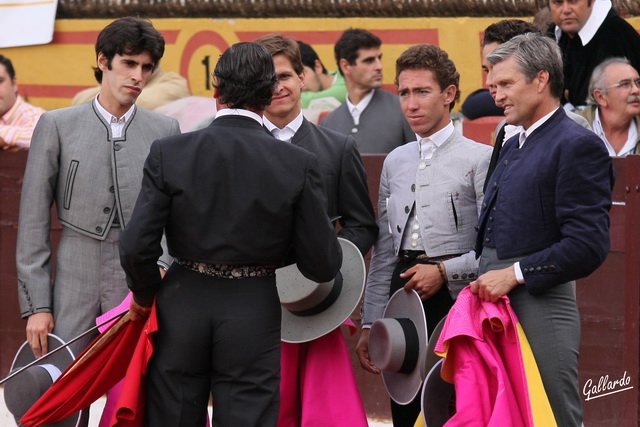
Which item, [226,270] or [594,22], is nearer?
[226,270]

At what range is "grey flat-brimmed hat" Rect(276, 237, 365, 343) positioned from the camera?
4.05 m

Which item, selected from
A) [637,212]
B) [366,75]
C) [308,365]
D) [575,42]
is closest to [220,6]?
[366,75]

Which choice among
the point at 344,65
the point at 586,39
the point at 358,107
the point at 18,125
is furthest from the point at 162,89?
the point at 586,39

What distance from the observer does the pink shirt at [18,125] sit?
270 inches

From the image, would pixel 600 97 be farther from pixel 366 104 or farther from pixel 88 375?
pixel 88 375

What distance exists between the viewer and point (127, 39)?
415 cm

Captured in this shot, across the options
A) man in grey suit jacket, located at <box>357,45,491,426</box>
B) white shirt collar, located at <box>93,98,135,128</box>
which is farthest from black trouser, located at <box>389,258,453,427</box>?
white shirt collar, located at <box>93,98,135,128</box>

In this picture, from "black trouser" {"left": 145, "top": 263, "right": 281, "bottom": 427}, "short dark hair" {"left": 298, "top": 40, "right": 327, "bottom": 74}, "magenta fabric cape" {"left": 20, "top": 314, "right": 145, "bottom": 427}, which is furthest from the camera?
"short dark hair" {"left": 298, "top": 40, "right": 327, "bottom": 74}

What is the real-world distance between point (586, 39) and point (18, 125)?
3294mm

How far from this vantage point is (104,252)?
13.8 ft

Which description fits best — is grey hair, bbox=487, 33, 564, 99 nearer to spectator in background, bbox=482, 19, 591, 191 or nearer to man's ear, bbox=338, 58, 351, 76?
spectator in background, bbox=482, 19, 591, 191

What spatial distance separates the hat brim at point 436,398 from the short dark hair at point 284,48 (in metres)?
1.16

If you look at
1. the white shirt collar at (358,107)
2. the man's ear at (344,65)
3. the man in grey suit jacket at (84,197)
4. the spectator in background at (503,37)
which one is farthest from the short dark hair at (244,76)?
the man's ear at (344,65)

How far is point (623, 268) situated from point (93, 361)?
2.54 m
